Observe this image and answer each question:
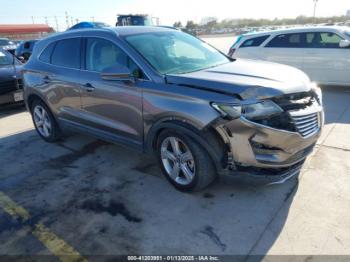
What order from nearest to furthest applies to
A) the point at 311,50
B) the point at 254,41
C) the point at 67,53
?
the point at 67,53, the point at 311,50, the point at 254,41

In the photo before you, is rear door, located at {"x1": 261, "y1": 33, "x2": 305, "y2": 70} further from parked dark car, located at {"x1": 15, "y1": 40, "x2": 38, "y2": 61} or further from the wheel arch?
parked dark car, located at {"x1": 15, "y1": 40, "x2": 38, "y2": 61}

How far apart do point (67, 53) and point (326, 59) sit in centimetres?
647

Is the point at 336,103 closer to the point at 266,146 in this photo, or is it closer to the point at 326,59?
the point at 326,59

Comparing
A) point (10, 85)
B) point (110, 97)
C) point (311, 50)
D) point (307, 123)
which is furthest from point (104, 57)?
point (311, 50)

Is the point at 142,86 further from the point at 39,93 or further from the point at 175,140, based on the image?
the point at 39,93

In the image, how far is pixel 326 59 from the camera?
818cm

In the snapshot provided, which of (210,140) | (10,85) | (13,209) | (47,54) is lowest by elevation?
(13,209)

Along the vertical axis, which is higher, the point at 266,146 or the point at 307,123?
the point at 307,123

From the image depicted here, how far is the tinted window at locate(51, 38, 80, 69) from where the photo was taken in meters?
4.56

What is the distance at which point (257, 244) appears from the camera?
278 cm

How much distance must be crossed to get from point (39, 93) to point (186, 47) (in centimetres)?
267

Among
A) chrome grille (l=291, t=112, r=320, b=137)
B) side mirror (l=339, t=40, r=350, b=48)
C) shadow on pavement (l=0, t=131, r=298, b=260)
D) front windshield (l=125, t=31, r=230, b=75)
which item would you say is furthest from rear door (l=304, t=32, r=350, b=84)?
shadow on pavement (l=0, t=131, r=298, b=260)

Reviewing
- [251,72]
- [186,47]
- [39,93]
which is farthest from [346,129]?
[39,93]

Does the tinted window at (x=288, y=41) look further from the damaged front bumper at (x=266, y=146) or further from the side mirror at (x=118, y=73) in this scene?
the side mirror at (x=118, y=73)
